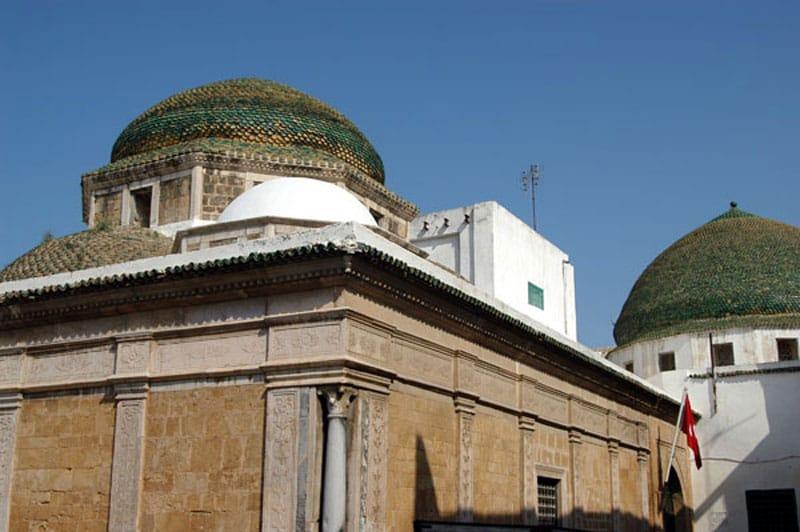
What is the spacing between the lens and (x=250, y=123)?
18.3 meters

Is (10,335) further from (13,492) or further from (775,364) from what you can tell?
(775,364)

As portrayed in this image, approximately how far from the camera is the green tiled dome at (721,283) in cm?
2530

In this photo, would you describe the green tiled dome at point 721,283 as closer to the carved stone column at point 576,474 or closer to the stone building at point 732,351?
the stone building at point 732,351

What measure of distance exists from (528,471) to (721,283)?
13601 mm

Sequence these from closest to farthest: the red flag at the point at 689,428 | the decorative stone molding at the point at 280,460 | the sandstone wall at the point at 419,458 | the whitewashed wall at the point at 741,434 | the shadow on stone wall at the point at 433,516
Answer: the decorative stone molding at the point at 280,460 < the sandstone wall at the point at 419,458 < the shadow on stone wall at the point at 433,516 < the red flag at the point at 689,428 < the whitewashed wall at the point at 741,434

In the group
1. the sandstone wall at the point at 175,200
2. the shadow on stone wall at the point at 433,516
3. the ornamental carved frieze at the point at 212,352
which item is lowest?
the shadow on stone wall at the point at 433,516

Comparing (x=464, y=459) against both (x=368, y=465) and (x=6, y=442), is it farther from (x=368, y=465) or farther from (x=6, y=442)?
(x=6, y=442)

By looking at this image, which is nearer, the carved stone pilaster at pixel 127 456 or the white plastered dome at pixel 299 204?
the carved stone pilaster at pixel 127 456

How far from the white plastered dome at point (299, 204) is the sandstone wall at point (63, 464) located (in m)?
3.93

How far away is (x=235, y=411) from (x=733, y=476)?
51.5ft

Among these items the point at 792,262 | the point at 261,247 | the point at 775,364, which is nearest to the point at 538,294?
the point at 775,364

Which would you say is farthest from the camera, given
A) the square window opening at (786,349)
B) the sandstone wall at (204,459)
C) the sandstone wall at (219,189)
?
the square window opening at (786,349)

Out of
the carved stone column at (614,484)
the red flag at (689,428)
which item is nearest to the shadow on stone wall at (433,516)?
the carved stone column at (614,484)

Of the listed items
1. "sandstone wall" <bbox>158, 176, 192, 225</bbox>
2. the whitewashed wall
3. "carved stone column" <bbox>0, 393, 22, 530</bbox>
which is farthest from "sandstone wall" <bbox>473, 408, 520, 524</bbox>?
the whitewashed wall
